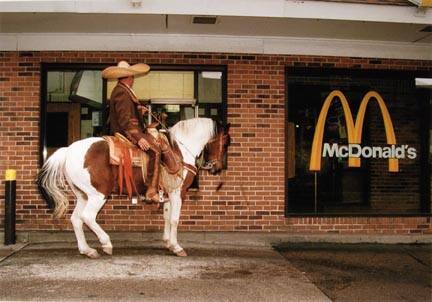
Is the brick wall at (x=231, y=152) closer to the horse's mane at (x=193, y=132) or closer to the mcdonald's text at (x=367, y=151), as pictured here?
the mcdonald's text at (x=367, y=151)

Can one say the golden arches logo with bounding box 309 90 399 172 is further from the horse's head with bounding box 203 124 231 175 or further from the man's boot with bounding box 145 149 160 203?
the man's boot with bounding box 145 149 160 203

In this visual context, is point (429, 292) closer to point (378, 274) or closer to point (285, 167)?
point (378, 274)

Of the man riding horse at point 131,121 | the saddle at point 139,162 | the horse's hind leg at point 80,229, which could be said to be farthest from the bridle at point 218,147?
the horse's hind leg at point 80,229

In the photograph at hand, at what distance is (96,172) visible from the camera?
6.63 meters

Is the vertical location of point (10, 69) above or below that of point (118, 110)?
above

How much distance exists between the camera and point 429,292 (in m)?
5.73

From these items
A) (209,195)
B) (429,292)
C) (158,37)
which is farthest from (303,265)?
(158,37)

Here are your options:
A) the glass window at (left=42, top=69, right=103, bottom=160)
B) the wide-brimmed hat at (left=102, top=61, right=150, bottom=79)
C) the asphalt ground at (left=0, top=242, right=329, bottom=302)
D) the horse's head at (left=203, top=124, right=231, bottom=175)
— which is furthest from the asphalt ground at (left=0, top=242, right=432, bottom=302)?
the wide-brimmed hat at (left=102, top=61, right=150, bottom=79)

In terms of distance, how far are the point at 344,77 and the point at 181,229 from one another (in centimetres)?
406

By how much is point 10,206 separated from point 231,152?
3.72m

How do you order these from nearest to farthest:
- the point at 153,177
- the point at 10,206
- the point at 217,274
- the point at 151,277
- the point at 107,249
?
the point at 151,277 < the point at 217,274 < the point at 153,177 < the point at 107,249 < the point at 10,206

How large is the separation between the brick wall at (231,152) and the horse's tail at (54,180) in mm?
1746

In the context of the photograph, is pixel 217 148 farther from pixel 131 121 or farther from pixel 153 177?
pixel 131 121

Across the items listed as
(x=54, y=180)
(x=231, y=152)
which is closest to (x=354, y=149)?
(x=231, y=152)
